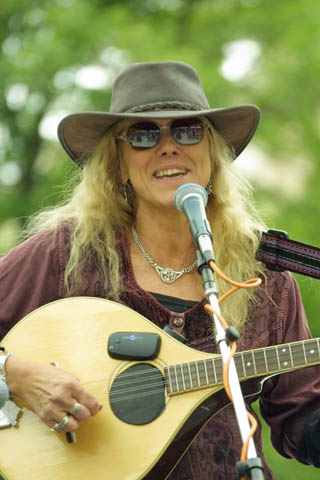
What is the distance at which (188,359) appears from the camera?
2916 mm

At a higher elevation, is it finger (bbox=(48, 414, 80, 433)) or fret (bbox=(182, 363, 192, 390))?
fret (bbox=(182, 363, 192, 390))

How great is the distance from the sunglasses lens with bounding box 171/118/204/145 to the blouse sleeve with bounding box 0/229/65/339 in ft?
2.22

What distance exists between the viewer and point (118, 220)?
3.44 metres

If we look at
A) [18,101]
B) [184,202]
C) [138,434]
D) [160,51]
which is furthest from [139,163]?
[18,101]

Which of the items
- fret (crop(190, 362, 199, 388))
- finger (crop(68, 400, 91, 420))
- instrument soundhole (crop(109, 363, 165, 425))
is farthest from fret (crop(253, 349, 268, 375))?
finger (crop(68, 400, 91, 420))

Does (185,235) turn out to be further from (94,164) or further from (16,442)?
(16,442)

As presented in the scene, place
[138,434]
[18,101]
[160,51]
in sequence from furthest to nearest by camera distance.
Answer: [18,101]
[160,51]
[138,434]

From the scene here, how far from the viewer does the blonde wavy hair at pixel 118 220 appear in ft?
10.6

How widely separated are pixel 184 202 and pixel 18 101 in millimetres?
6923

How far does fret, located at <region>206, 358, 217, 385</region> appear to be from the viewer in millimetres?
2859

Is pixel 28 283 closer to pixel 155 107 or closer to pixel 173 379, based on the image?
pixel 173 379

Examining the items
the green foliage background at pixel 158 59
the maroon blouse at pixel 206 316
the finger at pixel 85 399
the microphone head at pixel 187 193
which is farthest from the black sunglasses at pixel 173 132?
the green foliage background at pixel 158 59

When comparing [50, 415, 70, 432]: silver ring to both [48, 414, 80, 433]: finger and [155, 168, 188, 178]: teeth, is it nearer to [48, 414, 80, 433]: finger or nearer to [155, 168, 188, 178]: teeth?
[48, 414, 80, 433]: finger

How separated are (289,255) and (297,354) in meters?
0.57
